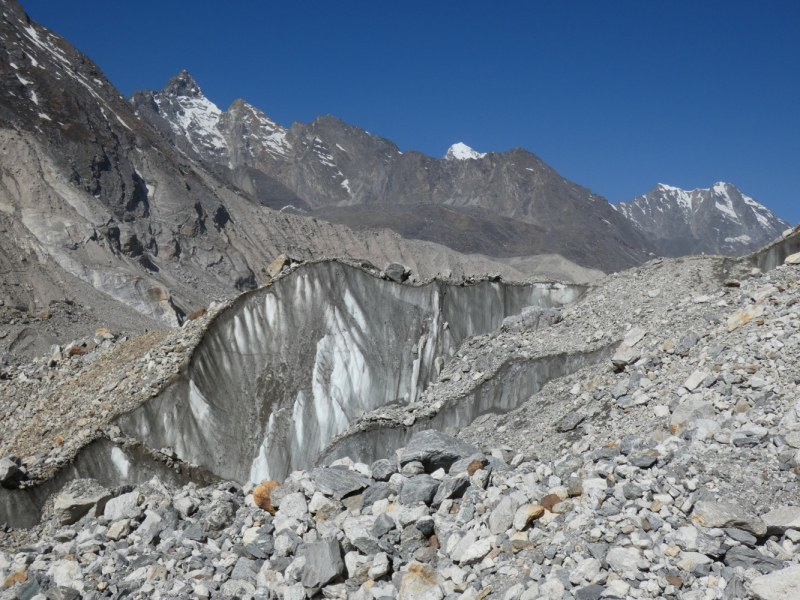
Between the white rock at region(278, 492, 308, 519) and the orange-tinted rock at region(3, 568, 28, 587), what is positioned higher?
the white rock at region(278, 492, 308, 519)

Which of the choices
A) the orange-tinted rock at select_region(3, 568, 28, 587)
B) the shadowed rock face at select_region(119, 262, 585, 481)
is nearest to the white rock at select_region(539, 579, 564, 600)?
the orange-tinted rock at select_region(3, 568, 28, 587)

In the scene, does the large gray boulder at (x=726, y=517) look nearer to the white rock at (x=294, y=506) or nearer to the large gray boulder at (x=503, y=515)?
the large gray boulder at (x=503, y=515)

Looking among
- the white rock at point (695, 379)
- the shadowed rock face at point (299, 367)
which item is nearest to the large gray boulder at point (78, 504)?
the shadowed rock face at point (299, 367)

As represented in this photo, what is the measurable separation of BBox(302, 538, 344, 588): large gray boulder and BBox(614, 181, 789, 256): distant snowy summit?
447 ft

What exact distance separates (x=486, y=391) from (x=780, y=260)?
7.32 m

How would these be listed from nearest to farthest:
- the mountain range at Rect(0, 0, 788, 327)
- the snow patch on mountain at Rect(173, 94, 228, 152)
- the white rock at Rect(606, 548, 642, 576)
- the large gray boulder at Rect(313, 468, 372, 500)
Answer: the white rock at Rect(606, 548, 642, 576)
the large gray boulder at Rect(313, 468, 372, 500)
the mountain range at Rect(0, 0, 788, 327)
the snow patch on mountain at Rect(173, 94, 228, 152)

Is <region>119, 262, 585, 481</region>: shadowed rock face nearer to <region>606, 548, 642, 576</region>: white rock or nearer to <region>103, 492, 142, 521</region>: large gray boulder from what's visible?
<region>103, 492, 142, 521</region>: large gray boulder

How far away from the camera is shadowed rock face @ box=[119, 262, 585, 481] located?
1050 cm

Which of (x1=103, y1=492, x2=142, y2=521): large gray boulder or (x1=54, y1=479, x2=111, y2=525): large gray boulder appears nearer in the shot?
(x1=103, y1=492, x2=142, y2=521): large gray boulder

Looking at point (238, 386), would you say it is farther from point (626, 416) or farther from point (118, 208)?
point (118, 208)

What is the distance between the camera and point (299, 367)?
39.0 feet

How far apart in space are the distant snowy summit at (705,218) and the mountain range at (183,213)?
28.1 metres

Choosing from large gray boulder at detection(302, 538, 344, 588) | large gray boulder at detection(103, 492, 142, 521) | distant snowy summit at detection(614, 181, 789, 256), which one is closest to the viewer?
large gray boulder at detection(302, 538, 344, 588)

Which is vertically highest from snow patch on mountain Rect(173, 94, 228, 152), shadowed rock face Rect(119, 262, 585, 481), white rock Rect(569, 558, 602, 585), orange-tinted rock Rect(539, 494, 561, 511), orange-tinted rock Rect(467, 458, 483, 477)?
snow patch on mountain Rect(173, 94, 228, 152)
